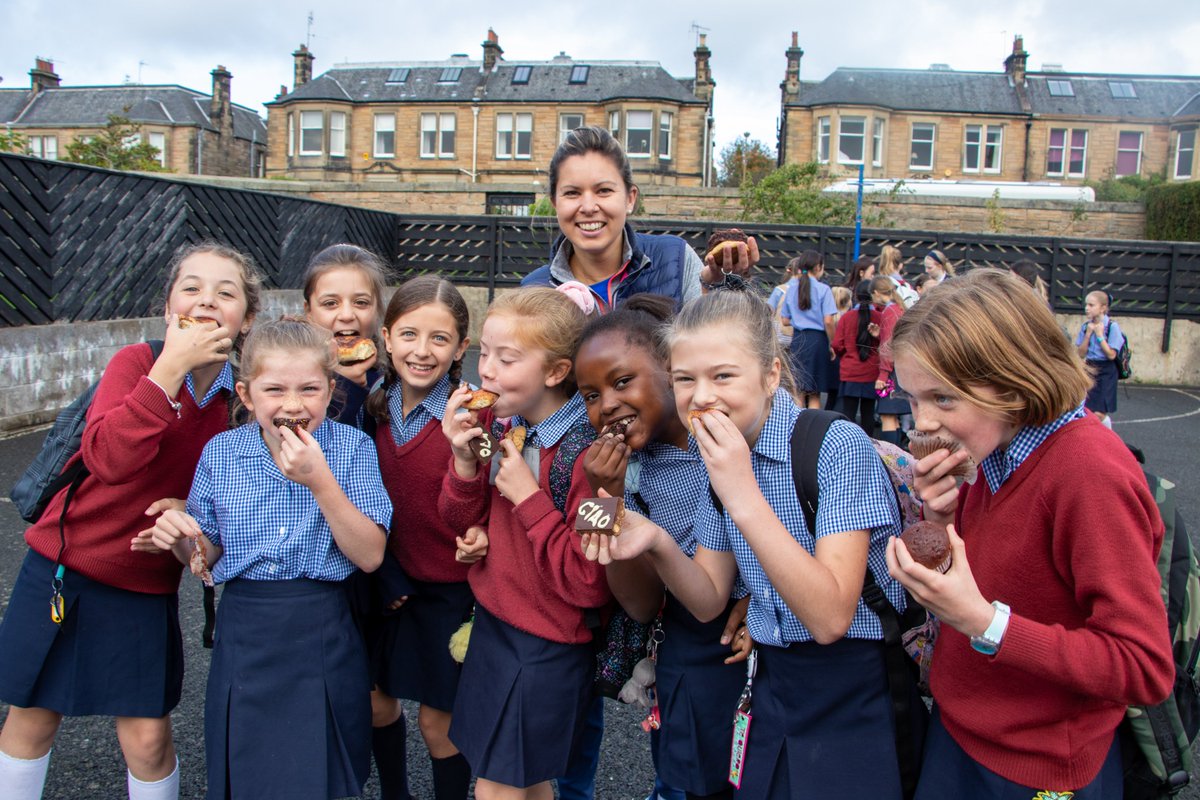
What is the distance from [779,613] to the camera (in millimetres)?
1954

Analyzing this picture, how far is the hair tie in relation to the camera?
2635 millimetres

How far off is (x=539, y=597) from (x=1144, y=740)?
137 centimetres

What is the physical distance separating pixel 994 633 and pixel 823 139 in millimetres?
35834

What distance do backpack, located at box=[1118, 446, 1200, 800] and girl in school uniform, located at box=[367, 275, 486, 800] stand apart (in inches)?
67.6

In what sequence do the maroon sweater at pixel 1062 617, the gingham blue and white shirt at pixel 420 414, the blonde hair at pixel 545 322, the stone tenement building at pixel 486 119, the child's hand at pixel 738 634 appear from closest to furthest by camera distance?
the maroon sweater at pixel 1062 617, the child's hand at pixel 738 634, the blonde hair at pixel 545 322, the gingham blue and white shirt at pixel 420 414, the stone tenement building at pixel 486 119

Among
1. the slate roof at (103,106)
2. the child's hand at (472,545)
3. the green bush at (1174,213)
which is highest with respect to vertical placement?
the slate roof at (103,106)

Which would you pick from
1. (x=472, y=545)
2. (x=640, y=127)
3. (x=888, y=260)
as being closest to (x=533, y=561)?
(x=472, y=545)

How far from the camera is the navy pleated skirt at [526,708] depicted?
2201 mm

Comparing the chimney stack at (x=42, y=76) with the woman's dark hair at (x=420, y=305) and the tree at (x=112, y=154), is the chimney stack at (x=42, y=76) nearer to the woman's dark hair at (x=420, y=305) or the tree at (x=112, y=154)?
the tree at (x=112, y=154)

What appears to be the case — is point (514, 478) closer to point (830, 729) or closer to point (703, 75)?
point (830, 729)

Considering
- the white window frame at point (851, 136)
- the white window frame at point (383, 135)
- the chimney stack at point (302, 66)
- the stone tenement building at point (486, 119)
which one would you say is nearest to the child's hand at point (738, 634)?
the white window frame at point (851, 136)

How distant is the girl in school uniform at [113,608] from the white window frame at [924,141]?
36.6 meters

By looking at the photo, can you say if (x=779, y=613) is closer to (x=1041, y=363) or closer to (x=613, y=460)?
(x=613, y=460)

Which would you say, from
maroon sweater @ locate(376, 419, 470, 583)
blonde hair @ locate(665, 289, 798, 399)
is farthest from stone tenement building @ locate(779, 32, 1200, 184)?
blonde hair @ locate(665, 289, 798, 399)
